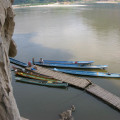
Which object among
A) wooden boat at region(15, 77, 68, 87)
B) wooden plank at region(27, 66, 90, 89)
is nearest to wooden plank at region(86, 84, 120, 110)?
wooden plank at region(27, 66, 90, 89)

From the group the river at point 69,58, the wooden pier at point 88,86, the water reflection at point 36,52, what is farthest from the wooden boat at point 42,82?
the water reflection at point 36,52

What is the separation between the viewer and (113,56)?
84.3 feet

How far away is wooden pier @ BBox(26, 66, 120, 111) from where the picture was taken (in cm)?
1465

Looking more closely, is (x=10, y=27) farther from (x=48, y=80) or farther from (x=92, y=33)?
(x=92, y=33)

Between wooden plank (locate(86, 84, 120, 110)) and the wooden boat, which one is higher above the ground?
the wooden boat

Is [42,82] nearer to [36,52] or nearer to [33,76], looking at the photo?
[33,76]

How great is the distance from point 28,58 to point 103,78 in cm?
1279

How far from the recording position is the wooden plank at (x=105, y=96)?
1435 centimetres

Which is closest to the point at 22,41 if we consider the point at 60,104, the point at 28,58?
the point at 28,58

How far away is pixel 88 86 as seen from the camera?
1702 centimetres

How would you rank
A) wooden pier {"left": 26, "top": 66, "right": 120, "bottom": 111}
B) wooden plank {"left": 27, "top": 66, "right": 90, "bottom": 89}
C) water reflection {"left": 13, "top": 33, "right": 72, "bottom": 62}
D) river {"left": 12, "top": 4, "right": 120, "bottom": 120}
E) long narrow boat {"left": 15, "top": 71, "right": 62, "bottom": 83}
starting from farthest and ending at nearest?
water reflection {"left": 13, "top": 33, "right": 72, "bottom": 62} < long narrow boat {"left": 15, "top": 71, "right": 62, "bottom": 83} < wooden plank {"left": 27, "top": 66, "right": 90, "bottom": 89} < wooden pier {"left": 26, "top": 66, "right": 120, "bottom": 111} < river {"left": 12, "top": 4, "right": 120, "bottom": 120}

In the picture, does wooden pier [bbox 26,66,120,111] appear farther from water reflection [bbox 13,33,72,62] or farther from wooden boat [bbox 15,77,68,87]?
water reflection [bbox 13,33,72,62]

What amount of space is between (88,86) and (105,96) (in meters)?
2.31

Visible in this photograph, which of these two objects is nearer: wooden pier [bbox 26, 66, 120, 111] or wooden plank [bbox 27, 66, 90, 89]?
wooden pier [bbox 26, 66, 120, 111]
